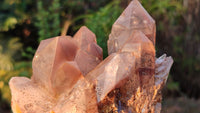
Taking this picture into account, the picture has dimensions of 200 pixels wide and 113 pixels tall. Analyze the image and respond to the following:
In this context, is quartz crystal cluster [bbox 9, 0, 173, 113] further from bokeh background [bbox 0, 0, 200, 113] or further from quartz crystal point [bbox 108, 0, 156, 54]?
bokeh background [bbox 0, 0, 200, 113]

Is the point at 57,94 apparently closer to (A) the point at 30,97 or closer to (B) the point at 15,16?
(A) the point at 30,97

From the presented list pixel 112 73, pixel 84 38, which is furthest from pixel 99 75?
pixel 84 38

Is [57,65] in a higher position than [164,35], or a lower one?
higher

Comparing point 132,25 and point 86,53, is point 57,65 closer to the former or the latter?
point 86,53

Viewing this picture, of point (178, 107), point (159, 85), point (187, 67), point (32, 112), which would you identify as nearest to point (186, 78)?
point (187, 67)

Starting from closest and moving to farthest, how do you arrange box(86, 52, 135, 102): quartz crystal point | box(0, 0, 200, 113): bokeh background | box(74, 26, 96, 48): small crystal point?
1. box(86, 52, 135, 102): quartz crystal point
2. box(74, 26, 96, 48): small crystal point
3. box(0, 0, 200, 113): bokeh background

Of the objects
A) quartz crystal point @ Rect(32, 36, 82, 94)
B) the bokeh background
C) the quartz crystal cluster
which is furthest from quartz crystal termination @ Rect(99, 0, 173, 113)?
the bokeh background

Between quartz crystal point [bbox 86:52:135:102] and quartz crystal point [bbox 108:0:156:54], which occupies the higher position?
quartz crystal point [bbox 108:0:156:54]
